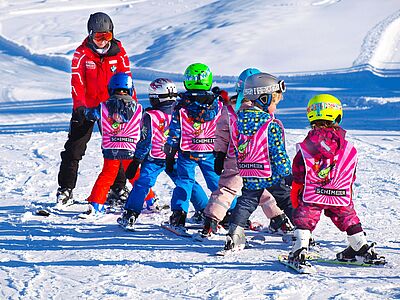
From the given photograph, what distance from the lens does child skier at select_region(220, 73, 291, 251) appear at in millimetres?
5559

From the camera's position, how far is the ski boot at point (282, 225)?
625 centimetres

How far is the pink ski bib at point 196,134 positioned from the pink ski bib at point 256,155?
77 cm

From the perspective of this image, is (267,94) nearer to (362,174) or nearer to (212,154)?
(212,154)

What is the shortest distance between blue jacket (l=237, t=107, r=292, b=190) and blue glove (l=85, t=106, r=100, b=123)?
74.5 inches


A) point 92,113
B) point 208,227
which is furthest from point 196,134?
point 92,113

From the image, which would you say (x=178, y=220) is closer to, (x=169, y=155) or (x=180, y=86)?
(x=169, y=155)

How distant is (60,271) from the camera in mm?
5316

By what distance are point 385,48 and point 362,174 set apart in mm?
15551

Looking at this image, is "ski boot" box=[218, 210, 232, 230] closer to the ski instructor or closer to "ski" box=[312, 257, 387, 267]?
"ski" box=[312, 257, 387, 267]

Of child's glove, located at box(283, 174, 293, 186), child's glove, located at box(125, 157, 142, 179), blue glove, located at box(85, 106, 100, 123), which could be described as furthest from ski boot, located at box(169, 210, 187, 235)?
blue glove, located at box(85, 106, 100, 123)

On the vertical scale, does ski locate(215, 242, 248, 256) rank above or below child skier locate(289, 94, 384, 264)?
below

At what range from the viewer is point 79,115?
24.1 feet

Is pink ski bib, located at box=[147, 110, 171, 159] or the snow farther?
pink ski bib, located at box=[147, 110, 171, 159]

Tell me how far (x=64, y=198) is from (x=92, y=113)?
3.40 ft
